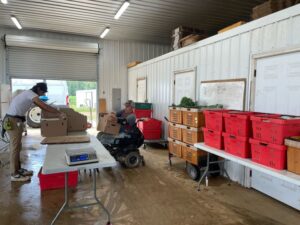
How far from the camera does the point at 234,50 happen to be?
394 centimetres

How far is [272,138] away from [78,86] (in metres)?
8.27

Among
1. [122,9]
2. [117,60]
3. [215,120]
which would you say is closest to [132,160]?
[215,120]

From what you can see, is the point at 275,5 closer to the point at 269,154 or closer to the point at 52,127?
the point at 269,154

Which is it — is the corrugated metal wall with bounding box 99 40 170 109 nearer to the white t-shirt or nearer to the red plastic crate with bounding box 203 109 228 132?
the white t-shirt

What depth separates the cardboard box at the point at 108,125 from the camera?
13.8ft

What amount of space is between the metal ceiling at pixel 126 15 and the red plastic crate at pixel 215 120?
135 inches

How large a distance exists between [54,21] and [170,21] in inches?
141

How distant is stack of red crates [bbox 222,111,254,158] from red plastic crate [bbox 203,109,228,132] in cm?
8

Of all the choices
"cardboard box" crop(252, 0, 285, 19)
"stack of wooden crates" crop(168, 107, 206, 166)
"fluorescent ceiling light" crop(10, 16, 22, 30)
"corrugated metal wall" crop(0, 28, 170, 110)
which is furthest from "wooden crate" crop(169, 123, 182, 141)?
"fluorescent ceiling light" crop(10, 16, 22, 30)

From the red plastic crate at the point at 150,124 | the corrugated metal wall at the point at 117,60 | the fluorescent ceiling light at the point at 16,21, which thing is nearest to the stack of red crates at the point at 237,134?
the red plastic crate at the point at 150,124

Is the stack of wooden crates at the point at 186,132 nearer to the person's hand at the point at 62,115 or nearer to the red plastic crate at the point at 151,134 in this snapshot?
the red plastic crate at the point at 151,134

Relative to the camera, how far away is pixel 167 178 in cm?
408

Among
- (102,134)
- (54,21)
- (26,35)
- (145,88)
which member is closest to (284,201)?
(102,134)

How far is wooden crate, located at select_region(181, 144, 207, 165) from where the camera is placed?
12.7 ft
